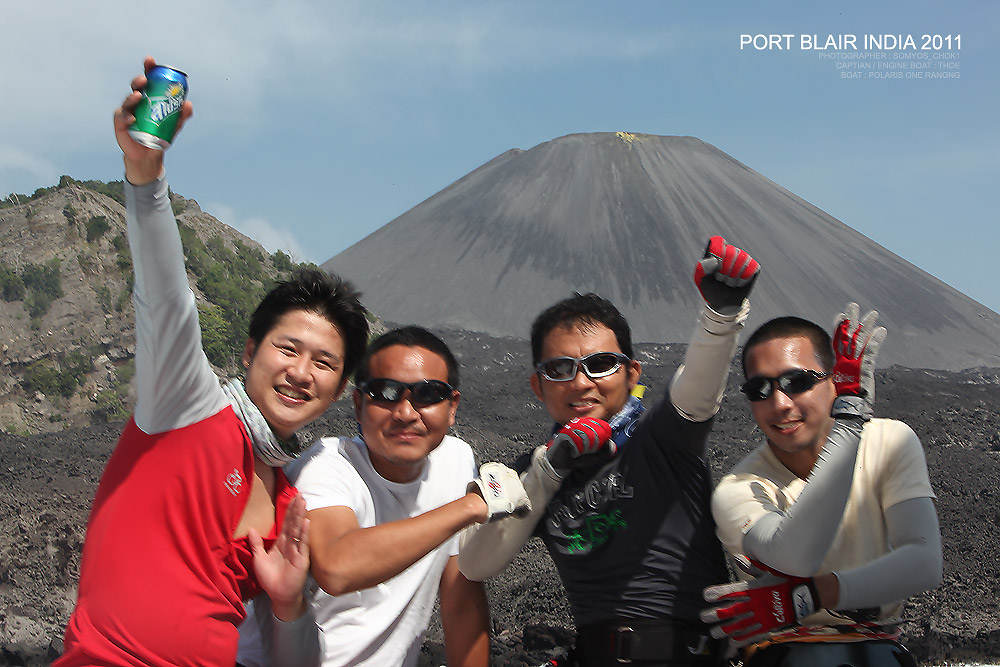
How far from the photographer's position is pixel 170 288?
1832mm

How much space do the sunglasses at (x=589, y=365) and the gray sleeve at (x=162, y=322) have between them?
3.17ft

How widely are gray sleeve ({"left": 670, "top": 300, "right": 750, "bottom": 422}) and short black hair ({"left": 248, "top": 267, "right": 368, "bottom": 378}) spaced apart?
3.04 feet

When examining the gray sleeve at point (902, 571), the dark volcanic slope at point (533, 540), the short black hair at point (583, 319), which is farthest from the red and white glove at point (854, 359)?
the dark volcanic slope at point (533, 540)

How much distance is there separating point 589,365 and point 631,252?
31.1 meters

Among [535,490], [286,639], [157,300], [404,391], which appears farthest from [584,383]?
[157,300]

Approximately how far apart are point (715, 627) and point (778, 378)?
2.20 feet

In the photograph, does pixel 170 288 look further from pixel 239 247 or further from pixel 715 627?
pixel 239 247

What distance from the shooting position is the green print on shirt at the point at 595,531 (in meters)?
2.27

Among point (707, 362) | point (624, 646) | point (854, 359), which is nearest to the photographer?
point (854, 359)

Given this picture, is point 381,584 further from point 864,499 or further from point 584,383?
point 864,499

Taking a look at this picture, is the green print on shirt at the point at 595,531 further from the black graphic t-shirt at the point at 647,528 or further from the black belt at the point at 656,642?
the black belt at the point at 656,642

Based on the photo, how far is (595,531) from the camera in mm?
2281

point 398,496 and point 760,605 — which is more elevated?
point 398,496

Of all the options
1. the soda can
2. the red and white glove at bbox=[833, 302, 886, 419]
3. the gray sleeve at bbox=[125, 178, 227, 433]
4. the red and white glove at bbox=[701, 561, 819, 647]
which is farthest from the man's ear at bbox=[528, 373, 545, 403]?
the soda can
